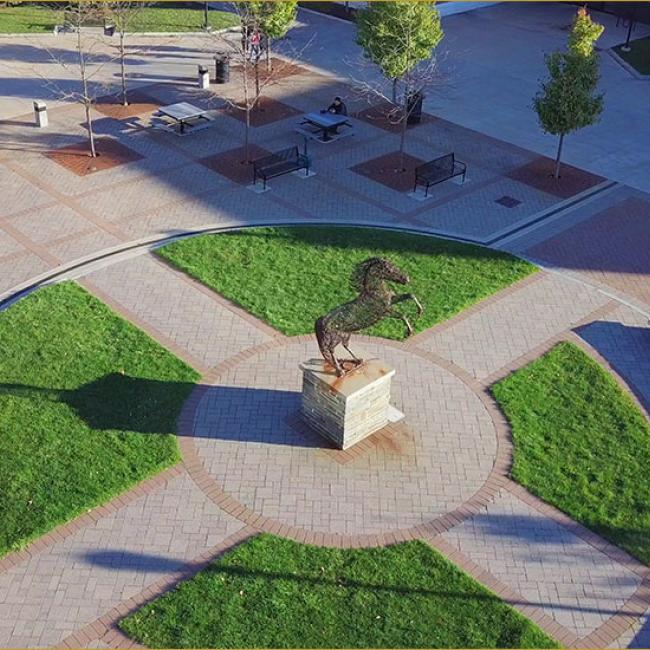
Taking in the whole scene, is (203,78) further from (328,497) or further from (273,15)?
(328,497)

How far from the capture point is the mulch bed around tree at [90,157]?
24.9m

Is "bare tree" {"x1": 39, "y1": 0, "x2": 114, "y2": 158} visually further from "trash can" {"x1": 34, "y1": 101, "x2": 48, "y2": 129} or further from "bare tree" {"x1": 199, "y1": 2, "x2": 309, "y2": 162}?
"bare tree" {"x1": 199, "y1": 2, "x2": 309, "y2": 162}

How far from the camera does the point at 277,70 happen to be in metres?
32.6

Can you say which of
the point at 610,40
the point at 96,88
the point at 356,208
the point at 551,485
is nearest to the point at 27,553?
the point at 551,485

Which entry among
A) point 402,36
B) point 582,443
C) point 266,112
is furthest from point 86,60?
point 582,443

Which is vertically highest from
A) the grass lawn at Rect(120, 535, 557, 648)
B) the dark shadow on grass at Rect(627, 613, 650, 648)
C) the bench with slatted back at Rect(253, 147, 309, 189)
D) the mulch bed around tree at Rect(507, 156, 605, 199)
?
the bench with slatted back at Rect(253, 147, 309, 189)

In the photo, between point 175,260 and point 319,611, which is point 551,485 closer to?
point 319,611

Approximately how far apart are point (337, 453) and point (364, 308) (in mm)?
2537

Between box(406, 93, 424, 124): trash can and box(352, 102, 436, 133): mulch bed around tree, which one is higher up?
box(406, 93, 424, 124): trash can

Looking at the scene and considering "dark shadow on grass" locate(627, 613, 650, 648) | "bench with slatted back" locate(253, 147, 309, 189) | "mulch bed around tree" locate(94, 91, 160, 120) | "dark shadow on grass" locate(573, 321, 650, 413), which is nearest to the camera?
"dark shadow on grass" locate(627, 613, 650, 648)

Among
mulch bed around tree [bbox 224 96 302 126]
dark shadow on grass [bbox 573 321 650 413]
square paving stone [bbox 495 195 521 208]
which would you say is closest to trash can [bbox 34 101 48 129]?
mulch bed around tree [bbox 224 96 302 126]

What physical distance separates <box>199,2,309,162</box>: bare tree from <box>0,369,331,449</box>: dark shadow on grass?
11.3 metres

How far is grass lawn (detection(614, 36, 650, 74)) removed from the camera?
3584cm

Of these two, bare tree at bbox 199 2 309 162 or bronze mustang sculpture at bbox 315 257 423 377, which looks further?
bare tree at bbox 199 2 309 162
